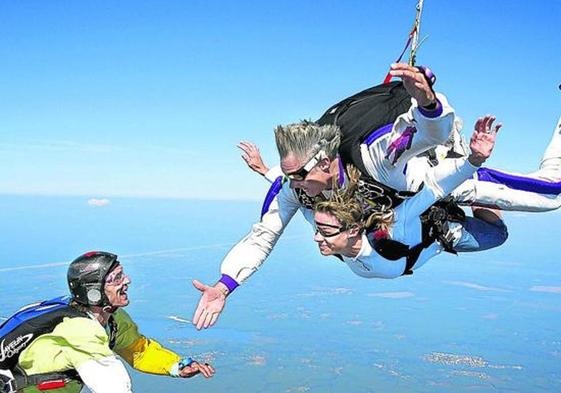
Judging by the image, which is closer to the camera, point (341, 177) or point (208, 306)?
point (341, 177)

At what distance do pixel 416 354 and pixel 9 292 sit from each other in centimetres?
5410

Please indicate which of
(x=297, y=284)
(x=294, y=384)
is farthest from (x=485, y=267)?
(x=294, y=384)

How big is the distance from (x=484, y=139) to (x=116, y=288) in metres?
1.79

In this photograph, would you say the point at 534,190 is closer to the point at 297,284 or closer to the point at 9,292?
the point at 9,292

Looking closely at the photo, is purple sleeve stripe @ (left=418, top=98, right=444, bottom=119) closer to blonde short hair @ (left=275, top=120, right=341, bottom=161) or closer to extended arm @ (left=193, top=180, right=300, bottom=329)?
blonde short hair @ (left=275, top=120, right=341, bottom=161)

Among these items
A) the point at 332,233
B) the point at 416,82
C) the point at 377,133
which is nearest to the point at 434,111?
the point at 416,82

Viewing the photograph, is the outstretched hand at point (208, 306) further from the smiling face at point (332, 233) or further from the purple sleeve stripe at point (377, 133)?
the purple sleeve stripe at point (377, 133)

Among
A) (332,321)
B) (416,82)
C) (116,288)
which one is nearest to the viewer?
(416,82)

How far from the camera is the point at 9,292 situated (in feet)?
268

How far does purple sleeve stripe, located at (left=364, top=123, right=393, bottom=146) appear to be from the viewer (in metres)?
2.37

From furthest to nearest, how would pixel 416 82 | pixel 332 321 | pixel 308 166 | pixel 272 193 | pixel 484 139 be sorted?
1. pixel 332 321
2. pixel 272 193
3. pixel 308 166
4. pixel 484 139
5. pixel 416 82

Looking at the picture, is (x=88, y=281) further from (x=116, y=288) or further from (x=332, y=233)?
(x=332, y=233)

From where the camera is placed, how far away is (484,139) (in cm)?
219

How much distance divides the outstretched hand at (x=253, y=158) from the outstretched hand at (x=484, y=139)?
1.37 m
